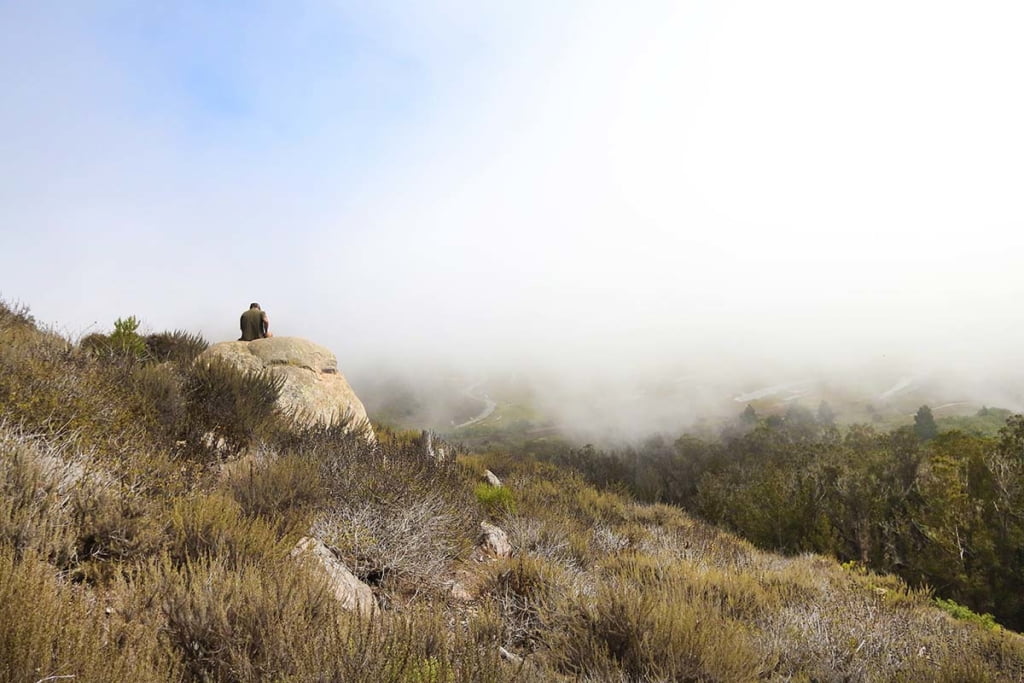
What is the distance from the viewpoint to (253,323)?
1116cm

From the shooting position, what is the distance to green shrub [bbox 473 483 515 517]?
712 cm

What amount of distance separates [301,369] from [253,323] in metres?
2.42

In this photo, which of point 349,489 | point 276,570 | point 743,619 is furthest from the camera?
point 349,489

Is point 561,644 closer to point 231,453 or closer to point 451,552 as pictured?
point 451,552

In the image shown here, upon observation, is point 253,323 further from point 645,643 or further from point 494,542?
point 645,643

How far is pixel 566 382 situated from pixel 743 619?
18512cm

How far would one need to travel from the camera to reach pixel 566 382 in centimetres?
18812

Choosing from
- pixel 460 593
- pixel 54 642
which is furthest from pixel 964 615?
pixel 54 642

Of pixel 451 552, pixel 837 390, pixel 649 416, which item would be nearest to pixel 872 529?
pixel 451 552

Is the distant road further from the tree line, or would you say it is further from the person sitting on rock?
the person sitting on rock

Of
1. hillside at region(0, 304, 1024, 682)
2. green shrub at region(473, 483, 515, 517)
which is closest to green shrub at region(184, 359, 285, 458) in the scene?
hillside at region(0, 304, 1024, 682)

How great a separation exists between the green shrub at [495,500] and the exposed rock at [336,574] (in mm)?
3410

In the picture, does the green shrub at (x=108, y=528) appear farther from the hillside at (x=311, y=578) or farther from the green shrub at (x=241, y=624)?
the green shrub at (x=241, y=624)

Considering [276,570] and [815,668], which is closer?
[276,570]
